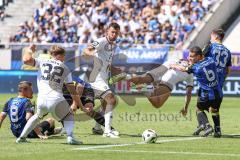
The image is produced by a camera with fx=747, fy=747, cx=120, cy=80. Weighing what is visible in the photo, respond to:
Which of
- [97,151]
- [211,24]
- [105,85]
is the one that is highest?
[211,24]

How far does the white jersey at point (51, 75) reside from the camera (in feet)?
45.9

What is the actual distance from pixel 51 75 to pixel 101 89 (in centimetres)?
283

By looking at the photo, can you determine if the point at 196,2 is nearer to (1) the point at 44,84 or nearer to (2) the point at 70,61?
(2) the point at 70,61

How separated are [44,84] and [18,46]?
2561cm

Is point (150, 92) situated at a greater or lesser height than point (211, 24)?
lesser

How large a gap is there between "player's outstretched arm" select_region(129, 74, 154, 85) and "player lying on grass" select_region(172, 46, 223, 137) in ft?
46.4

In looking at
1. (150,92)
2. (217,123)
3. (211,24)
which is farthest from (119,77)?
(211,24)

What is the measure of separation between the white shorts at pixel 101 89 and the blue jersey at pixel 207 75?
1920 millimetres

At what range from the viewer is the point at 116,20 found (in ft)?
131

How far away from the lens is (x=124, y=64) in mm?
35562

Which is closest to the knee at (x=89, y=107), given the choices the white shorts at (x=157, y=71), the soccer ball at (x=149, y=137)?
the soccer ball at (x=149, y=137)

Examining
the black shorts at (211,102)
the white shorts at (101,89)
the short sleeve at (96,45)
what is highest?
the short sleeve at (96,45)

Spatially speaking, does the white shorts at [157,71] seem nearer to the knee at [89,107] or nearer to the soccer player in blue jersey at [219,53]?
the knee at [89,107]

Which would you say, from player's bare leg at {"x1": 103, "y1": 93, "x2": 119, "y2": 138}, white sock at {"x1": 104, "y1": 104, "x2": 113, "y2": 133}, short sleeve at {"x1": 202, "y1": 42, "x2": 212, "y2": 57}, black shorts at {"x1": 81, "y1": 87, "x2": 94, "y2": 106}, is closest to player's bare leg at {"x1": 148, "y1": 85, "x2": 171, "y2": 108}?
black shorts at {"x1": 81, "y1": 87, "x2": 94, "y2": 106}
